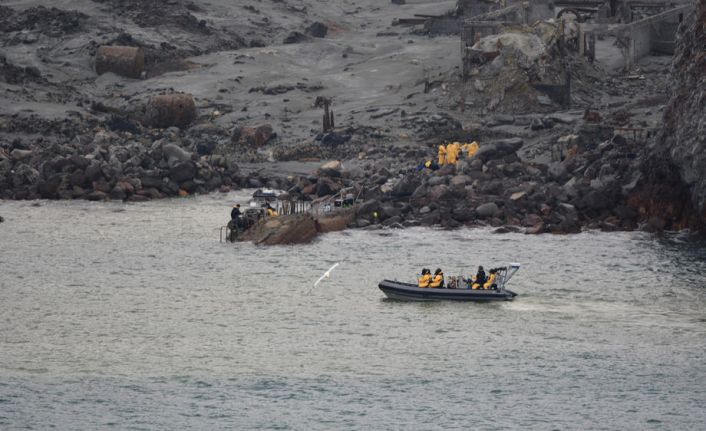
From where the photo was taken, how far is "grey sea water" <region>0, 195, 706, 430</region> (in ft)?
175

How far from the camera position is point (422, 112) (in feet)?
332

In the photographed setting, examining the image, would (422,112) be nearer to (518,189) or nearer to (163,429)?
(518,189)

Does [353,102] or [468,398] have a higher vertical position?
[353,102]

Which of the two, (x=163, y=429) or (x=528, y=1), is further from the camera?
(x=528, y=1)

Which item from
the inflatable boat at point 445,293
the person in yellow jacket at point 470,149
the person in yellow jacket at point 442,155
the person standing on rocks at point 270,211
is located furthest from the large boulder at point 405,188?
the inflatable boat at point 445,293

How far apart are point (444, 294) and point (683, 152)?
19.4m

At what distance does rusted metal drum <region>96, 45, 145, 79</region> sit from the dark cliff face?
4848cm

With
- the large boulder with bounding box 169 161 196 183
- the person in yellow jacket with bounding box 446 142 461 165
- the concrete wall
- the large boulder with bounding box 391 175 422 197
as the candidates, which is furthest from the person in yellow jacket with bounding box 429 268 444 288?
the concrete wall

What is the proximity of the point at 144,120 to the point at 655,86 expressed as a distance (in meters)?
35.6

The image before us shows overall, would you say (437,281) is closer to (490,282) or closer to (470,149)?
(490,282)

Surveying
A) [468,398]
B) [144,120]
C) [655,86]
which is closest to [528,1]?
[655,86]

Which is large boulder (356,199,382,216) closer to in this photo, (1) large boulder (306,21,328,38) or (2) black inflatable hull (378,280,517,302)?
(2) black inflatable hull (378,280,517,302)

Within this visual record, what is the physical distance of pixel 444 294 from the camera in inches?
2576

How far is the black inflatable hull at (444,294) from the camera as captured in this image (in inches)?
2571
